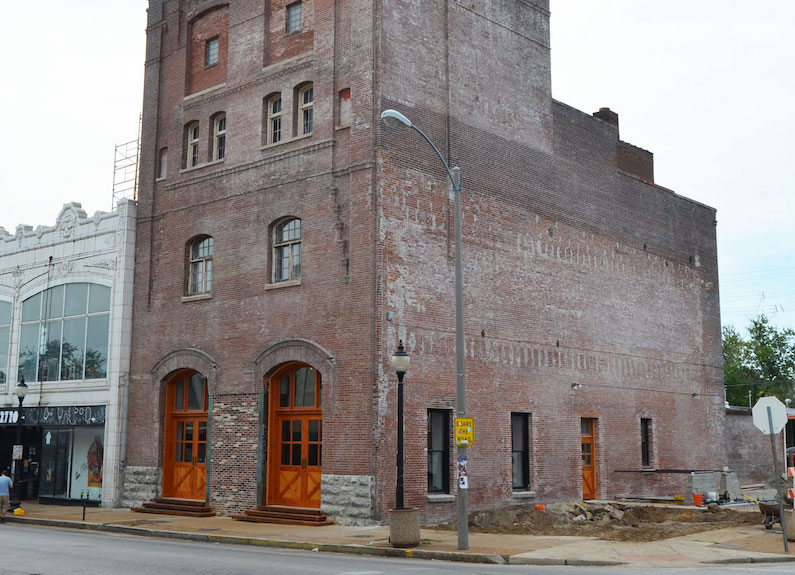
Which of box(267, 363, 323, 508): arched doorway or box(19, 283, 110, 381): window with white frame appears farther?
box(19, 283, 110, 381): window with white frame

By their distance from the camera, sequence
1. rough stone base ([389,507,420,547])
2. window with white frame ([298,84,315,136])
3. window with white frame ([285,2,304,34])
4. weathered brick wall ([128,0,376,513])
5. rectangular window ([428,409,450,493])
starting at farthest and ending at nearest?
window with white frame ([285,2,304,34]) < window with white frame ([298,84,315,136]) < rectangular window ([428,409,450,493]) < weathered brick wall ([128,0,376,513]) < rough stone base ([389,507,420,547])

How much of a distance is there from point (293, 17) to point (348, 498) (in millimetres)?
14314

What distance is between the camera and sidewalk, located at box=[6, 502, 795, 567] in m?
16.9

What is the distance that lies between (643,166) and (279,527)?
22.4 metres

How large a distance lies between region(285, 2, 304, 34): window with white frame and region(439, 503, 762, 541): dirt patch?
594 inches

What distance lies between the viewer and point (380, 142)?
24.0 meters

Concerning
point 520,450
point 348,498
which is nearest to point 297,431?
point 348,498

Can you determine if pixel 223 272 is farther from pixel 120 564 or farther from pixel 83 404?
pixel 120 564

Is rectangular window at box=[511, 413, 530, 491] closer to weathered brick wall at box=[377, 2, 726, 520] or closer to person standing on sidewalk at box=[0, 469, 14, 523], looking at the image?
weathered brick wall at box=[377, 2, 726, 520]

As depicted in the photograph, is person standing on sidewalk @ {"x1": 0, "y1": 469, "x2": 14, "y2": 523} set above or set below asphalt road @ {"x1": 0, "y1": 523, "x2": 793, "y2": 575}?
above

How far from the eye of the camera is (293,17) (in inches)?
1074

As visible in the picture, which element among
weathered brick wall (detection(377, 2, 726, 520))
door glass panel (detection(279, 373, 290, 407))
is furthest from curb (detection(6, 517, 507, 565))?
door glass panel (detection(279, 373, 290, 407))

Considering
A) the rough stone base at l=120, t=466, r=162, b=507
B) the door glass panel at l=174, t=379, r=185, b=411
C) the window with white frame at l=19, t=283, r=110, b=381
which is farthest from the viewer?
the window with white frame at l=19, t=283, r=110, b=381

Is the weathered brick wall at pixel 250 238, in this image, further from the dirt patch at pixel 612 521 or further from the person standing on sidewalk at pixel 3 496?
the dirt patch at pixel 612 521
